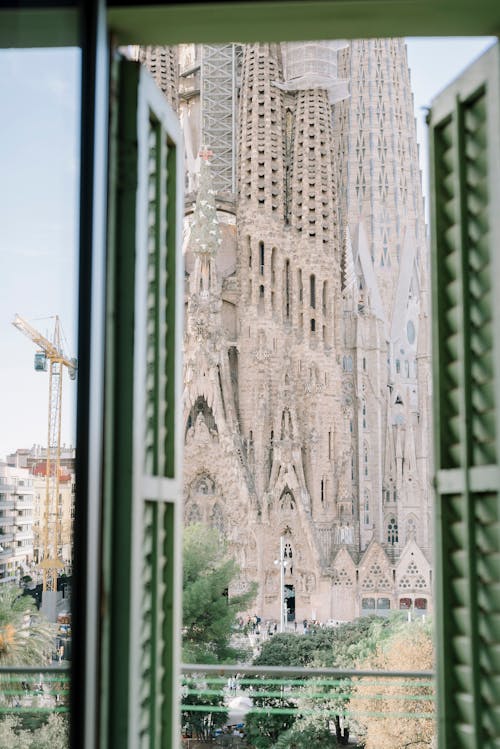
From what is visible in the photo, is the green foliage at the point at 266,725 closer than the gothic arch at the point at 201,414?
Yes

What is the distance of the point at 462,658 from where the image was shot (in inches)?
48.3

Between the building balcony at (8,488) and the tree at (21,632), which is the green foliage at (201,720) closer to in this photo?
the building balcony at (8,488)

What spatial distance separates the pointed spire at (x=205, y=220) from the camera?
21.2 meters

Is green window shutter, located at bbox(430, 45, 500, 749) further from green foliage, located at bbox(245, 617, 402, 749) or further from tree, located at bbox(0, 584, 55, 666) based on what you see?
green foliage, located at bbox(245, 617, 402, 749)

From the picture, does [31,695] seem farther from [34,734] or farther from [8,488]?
[8,488]

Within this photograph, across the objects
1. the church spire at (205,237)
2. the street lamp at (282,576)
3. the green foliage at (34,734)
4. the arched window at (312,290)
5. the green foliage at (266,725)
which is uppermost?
the church spire at (205,237)

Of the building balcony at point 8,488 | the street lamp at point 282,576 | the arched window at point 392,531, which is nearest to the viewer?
the building balcony at point 8,488

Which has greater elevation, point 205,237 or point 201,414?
point 205,237

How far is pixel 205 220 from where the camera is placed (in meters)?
21.3

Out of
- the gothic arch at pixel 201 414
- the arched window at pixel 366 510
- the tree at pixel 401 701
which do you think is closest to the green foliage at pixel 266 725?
the tree at pixel 401 701

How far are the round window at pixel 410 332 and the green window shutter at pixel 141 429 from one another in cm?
2427

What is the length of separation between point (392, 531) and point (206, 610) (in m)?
7.40

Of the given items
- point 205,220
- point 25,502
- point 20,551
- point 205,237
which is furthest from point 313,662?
point 20,551

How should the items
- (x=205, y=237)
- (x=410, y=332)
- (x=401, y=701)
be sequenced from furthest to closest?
1. (x=410, y=332)
2. (x=205, y=237)
3. (x=401, y=701)
